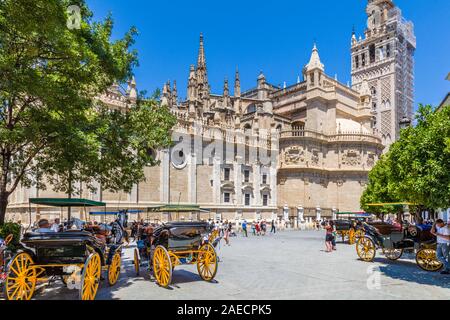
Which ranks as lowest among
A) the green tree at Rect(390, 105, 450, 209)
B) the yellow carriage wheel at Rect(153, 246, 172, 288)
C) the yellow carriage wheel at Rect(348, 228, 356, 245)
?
the yellow carriage wheel at Rect(348, 228, 356, 245)

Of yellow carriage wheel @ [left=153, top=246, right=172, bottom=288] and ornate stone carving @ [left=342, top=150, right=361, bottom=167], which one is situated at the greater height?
ornate stone carving @ [left=342, top=150, right=361, bottom=167]

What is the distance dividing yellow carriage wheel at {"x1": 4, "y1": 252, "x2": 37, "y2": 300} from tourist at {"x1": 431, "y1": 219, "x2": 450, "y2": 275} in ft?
33.3

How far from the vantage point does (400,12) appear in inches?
2758

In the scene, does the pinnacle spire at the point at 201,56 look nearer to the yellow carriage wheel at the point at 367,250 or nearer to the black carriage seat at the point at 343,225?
the black carriage seat at the point at 343,225

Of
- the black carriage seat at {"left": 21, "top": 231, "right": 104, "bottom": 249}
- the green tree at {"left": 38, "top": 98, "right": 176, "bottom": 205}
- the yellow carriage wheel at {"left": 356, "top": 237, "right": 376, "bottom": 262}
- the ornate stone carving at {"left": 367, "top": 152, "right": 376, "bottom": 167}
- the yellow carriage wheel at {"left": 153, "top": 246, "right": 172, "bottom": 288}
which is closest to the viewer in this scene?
the black carriage seat at {"left": 21, "top": 231, "right": 104, "bottom": 249}

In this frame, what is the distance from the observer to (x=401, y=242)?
11.9 m

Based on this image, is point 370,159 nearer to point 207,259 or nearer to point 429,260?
point 429,260

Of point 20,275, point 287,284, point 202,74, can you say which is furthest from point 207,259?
point 202,74

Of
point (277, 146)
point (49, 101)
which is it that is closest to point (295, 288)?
point (49, 101)

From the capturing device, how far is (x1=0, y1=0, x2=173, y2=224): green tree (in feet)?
27.3

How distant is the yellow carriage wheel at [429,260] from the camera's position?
11.0 m

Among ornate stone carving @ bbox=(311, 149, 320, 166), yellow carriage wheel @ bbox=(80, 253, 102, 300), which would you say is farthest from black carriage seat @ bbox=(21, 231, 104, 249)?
ornate stone carving @ bbox=(311, 149, 320, 166)

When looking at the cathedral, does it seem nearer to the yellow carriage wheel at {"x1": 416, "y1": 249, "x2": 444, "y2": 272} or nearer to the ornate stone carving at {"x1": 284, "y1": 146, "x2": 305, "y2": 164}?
the ornate stone carving at {"x1": 284, "y1": 146, "x2": 305, "y2": 164}
